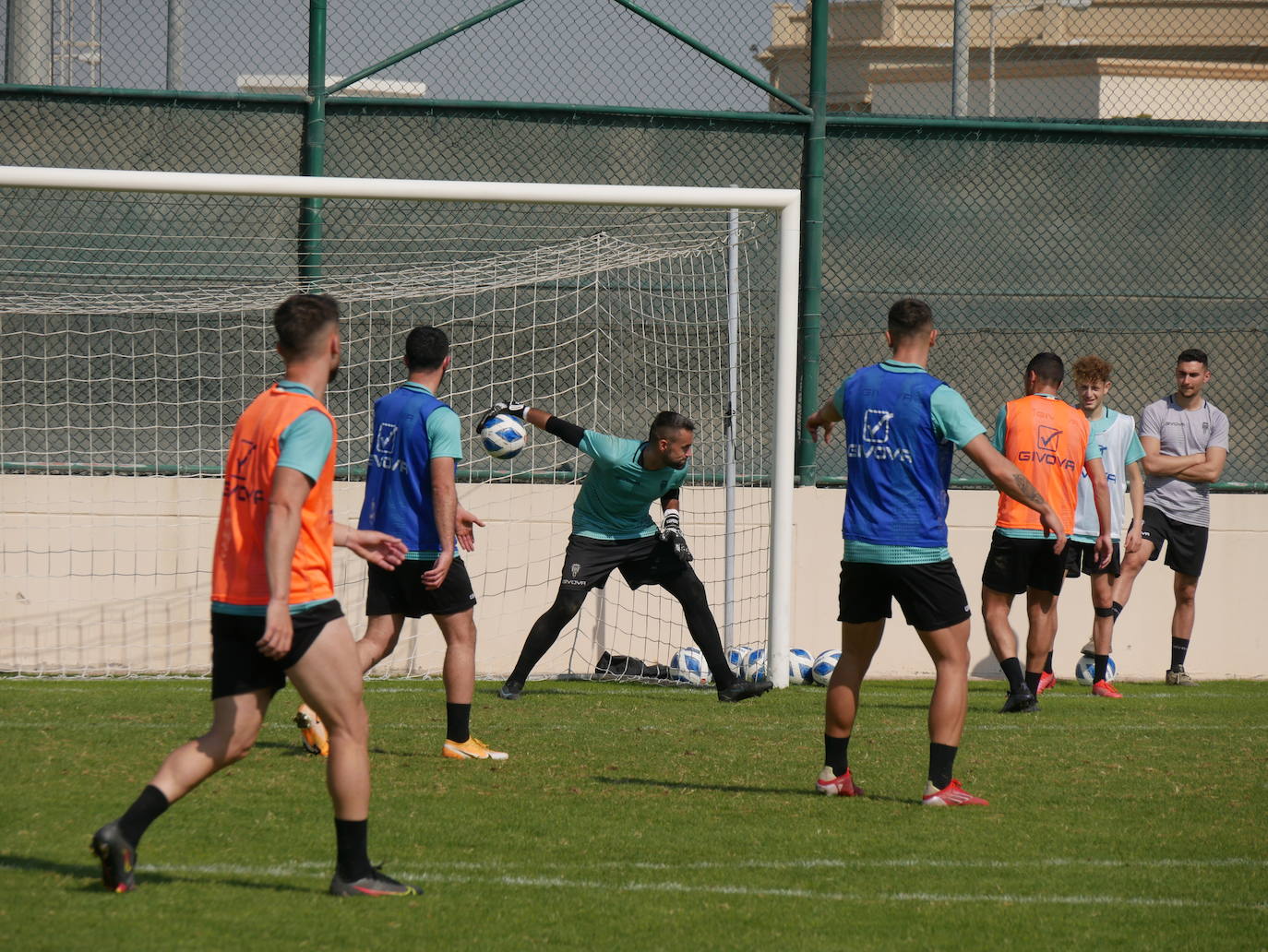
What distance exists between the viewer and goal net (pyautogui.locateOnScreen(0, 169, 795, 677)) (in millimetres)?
10758

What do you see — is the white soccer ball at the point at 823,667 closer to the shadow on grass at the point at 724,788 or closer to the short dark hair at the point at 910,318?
the shadow on grass at the point at 724,788

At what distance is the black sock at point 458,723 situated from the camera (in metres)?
7.16

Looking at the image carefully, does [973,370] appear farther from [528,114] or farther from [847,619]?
[847,619]

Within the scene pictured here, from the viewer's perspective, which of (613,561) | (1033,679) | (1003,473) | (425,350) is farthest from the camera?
(613,561)

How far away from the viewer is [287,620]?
4.34 metres

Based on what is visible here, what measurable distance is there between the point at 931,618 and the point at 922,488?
21.2 inches

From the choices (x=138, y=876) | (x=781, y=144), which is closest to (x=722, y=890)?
(x=138, y=876)

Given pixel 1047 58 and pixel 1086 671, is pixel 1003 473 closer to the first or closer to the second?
pixel 1086 671

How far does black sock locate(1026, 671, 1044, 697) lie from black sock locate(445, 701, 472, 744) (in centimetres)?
389

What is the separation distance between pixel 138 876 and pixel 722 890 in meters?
1.89

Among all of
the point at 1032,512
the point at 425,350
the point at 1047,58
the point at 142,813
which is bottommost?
the point at 142,813

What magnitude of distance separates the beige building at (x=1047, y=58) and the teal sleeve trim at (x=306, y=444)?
8196 mm

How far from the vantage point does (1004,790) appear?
6.57 m

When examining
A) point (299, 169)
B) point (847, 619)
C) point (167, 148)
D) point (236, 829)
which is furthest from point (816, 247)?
Answer: point (236, 829)
